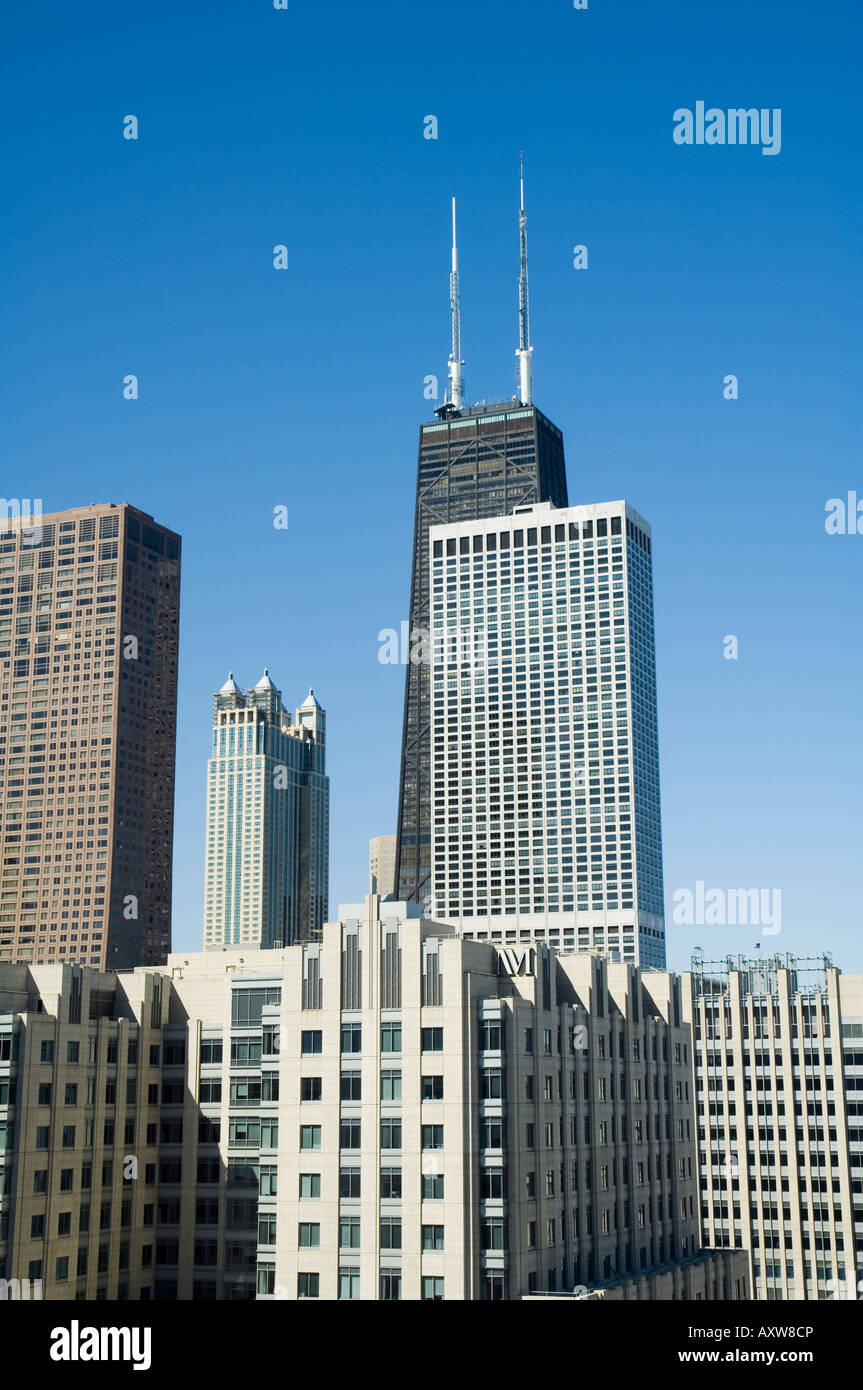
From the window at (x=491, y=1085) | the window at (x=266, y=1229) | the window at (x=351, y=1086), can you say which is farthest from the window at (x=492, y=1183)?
the window at (x=266, y=1229)

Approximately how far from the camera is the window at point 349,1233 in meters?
89.1

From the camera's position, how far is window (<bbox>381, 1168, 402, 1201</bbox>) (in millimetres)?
88438

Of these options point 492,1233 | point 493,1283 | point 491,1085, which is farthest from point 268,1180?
point 493,1283

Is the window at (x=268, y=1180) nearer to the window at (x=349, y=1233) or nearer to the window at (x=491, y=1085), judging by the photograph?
the window at (x=349, y=1233)

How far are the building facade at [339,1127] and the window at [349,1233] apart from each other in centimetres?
12

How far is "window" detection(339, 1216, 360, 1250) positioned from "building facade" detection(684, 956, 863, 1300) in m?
91.2

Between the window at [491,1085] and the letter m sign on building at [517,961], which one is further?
the letter m sign on building at [517,961]

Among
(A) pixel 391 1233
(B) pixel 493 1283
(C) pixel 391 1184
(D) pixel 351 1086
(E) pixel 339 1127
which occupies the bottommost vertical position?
(B) pixel 493 1283

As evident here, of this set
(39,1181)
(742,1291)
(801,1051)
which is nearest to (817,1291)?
(801,1051)

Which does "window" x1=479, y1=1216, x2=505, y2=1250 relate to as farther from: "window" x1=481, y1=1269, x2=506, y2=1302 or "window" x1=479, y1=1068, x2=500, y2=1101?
"window" x1=479, y1=1068, x2=500, y2=1101

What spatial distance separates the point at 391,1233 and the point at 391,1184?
2950mm

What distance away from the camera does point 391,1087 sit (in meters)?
90.7

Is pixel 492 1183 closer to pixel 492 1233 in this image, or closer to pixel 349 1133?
pixel 492 1233

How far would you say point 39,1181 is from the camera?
93.4 m
